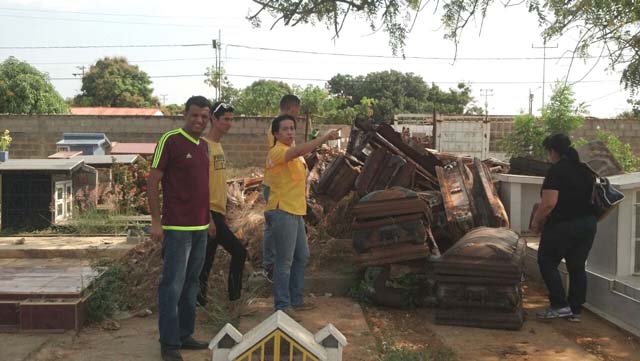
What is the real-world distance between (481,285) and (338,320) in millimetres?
1234

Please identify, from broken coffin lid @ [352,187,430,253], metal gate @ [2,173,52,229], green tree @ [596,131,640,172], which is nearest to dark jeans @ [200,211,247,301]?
broken coffin lid @ [352,187,430,253]

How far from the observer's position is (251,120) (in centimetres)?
1652

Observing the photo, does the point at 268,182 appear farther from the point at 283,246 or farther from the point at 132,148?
the point at 132,148

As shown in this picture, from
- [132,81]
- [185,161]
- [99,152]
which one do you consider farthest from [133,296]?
[132,81]

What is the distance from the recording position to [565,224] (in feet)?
17.7

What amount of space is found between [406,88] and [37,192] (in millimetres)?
51564

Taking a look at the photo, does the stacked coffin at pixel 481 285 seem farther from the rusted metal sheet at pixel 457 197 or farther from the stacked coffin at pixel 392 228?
A: the rusted metal sheet at pixel 457 197

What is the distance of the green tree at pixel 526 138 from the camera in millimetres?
15180

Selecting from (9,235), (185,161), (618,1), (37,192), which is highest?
(618,1)

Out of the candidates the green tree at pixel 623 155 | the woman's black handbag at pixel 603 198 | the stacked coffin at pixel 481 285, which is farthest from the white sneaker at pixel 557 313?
the green tree at pixel 623 155

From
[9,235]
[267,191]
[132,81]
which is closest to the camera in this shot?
[267,191]

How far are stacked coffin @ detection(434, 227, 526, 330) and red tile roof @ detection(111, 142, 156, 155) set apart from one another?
11821 millimetres

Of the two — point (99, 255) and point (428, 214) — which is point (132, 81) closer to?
point (99, 255)

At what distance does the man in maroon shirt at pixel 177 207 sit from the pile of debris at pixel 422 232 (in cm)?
190
